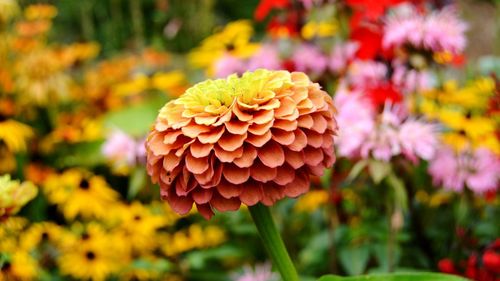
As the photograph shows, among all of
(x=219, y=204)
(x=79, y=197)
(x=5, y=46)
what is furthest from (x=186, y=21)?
(x=219, y=204)

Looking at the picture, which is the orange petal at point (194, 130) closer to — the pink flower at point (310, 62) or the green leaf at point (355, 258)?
the green leaf at point (355, 258)

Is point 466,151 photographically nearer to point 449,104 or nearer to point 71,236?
point 449,104

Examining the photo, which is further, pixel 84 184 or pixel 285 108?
pixel 84 184

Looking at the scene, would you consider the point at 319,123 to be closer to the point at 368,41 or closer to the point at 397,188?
the point at 397,188

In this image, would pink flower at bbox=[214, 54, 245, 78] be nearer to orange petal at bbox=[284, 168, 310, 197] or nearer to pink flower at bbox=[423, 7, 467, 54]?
pink flower at bbox=[423, 7, 467, 54]

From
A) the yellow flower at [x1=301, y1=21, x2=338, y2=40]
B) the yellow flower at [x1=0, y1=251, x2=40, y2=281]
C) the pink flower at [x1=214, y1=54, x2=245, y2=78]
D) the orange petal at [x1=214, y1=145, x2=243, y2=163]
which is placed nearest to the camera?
the orange petal at [x1=214, y1=145, x2=243, y2=163]

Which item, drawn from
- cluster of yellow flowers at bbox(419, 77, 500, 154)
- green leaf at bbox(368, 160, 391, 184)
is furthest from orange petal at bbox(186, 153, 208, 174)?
cluster of yellow flowers at bbox(419, 77, 500, 154)

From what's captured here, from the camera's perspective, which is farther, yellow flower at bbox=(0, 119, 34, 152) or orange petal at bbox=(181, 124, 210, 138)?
yellow flower at bbox=(0, 119, 34, 152)

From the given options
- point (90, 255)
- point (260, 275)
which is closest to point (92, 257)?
point (90, 255)
